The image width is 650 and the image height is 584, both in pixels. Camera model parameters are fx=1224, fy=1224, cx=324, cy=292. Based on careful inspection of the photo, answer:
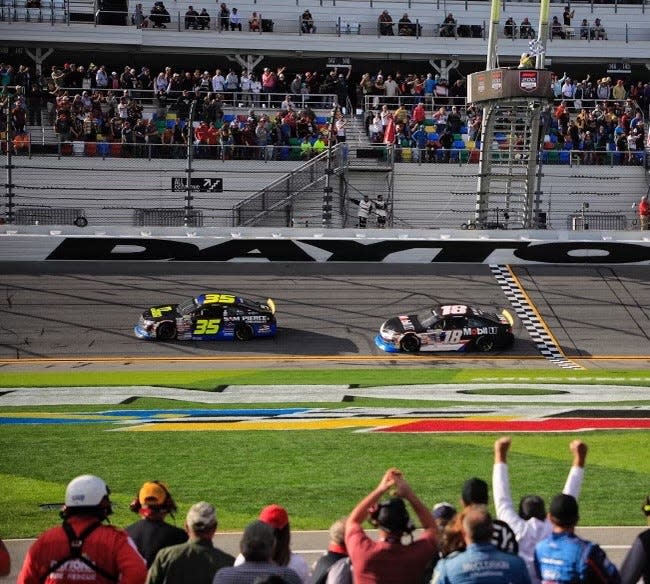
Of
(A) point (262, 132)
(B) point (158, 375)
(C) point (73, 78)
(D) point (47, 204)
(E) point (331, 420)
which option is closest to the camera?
(E) point (331, 420)

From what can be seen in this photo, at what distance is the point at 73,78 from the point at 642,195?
19.0 metres

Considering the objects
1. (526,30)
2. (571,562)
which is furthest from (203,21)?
(571,562)

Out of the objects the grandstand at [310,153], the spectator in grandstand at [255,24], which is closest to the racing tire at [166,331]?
the grandstand at [310,153]

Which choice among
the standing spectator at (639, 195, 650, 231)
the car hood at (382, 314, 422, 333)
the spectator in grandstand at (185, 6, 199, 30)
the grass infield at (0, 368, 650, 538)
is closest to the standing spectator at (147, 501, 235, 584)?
the grass infield at (0, 368, 650, 538)

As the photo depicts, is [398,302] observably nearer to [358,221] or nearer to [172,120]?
[358,221]

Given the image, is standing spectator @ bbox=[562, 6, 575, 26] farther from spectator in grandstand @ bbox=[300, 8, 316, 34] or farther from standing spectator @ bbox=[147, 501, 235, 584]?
standing spectator @ bbox=[147, 501, 235, 584]

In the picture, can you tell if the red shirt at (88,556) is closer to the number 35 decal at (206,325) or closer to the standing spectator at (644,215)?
the number 35 decal at (206,325)

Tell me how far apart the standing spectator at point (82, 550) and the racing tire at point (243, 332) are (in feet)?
72.0

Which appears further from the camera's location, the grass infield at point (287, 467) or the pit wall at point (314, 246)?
the pit wall at point (314, 246)

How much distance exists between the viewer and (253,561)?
655cm

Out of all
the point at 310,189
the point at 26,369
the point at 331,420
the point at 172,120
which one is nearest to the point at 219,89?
the point at 172,120

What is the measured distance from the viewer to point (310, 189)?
37.1 meters

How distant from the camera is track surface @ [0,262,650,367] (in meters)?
28.1

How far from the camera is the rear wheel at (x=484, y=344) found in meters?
28.0
